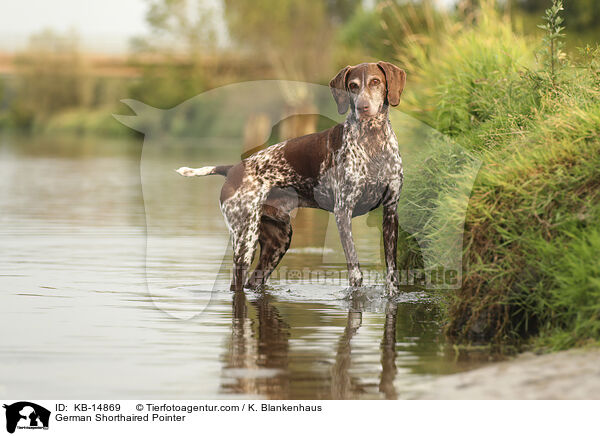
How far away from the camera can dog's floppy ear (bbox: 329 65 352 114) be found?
799 centimetres

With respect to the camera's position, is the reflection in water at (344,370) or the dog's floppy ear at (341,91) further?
the dog's floppy ear at (341,91)

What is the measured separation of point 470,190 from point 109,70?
67298 millimetres

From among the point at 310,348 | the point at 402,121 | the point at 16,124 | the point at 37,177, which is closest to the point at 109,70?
the point at 16,124

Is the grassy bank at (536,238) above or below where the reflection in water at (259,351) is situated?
above

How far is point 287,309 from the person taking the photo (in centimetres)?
777

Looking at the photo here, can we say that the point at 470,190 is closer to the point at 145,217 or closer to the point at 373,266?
the point at 373,266

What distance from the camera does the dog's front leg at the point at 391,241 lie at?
8.16 m

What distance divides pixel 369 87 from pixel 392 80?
0.22 m

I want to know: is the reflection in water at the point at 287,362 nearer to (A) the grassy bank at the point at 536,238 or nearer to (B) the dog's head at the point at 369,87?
(A) the grassy bank at the point at 536,238

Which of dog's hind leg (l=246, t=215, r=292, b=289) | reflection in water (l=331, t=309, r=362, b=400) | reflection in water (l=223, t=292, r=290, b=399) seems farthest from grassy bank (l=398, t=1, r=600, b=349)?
dog's hind leg (l=246, t=215, r=292, b=289)

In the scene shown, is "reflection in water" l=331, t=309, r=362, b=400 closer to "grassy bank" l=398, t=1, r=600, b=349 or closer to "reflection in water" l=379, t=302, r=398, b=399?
"reflection in water" l=379, t=302, r=398, b=399
